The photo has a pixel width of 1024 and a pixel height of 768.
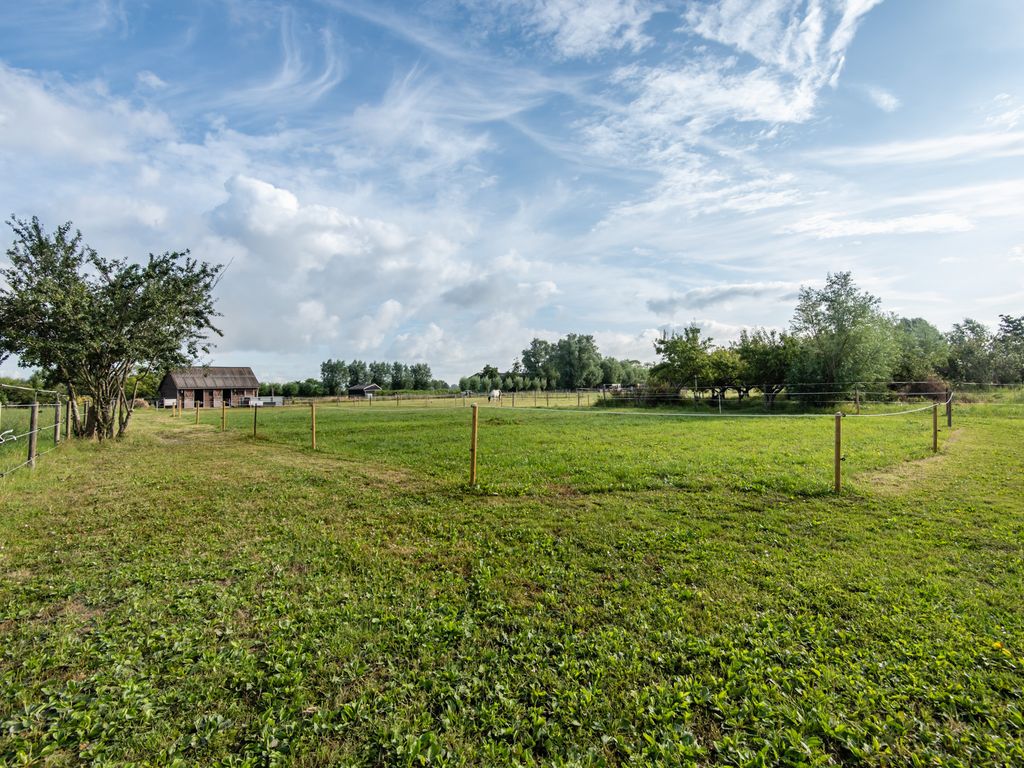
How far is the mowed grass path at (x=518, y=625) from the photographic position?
2729mm

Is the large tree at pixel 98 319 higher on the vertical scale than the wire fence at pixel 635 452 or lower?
higher

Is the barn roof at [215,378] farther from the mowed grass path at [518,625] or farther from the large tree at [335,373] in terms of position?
the mowed grass path at [518,625]

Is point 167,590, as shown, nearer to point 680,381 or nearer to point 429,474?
point 429,474

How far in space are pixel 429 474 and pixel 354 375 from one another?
108105 millimetres

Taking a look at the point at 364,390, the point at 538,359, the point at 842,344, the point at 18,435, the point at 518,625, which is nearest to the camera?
the point at 518,625

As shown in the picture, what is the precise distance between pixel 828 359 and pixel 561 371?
7262 cm

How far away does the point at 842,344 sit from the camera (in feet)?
98.7

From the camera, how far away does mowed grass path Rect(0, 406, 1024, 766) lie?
8.95 ft

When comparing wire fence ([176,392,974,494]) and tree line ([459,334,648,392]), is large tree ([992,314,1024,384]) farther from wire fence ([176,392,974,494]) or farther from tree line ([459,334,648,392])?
tree line ([459,334,648,392])

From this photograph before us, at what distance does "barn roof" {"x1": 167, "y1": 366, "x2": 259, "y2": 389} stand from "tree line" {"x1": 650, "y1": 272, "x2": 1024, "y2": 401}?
58946 millimetres

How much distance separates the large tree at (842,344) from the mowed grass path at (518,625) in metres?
24.3

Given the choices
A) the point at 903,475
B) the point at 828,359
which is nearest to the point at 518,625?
the point at 903,475

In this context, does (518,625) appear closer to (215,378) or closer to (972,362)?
(972,362)

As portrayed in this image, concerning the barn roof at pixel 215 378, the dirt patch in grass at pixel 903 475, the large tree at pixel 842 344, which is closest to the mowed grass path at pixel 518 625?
the dirt patch in grass at pixel 903 475
